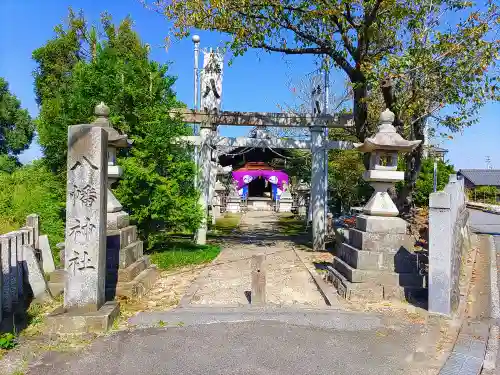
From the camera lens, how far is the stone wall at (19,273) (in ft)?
19.0

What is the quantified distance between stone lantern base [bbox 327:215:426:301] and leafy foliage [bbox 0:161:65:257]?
6.70 metres

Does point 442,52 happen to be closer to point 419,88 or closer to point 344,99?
point 419,88

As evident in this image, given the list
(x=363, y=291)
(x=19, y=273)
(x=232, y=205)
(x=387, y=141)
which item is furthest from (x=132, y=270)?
(x=232, y=205)

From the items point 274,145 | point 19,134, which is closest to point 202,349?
point 274,145

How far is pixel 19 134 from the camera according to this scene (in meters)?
24.3

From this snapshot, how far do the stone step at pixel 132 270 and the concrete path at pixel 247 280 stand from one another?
98 cm

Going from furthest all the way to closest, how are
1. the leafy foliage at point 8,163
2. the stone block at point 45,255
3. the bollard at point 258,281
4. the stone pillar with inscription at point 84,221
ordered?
the leafy foliage at point 8,163 → the stone block at point 45,255 → the bollard at point 258,281 → the stone pillar with inscription at point 84,221

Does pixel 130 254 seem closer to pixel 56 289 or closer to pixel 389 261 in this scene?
pixel 56 289

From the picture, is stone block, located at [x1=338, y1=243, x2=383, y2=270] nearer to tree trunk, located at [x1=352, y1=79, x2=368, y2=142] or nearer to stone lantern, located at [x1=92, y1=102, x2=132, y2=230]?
stone lantern, located at [x1=92, y1=102, x2=132, y2=230]

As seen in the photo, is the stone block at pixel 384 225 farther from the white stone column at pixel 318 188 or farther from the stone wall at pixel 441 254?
the white stone column at pixel 318 188

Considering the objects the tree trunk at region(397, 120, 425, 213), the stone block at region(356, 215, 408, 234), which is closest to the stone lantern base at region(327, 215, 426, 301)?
the stone block at region(356, 215, 408, 234)

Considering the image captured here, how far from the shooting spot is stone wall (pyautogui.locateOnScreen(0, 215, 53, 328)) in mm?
5805

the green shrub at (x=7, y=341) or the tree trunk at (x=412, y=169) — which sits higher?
the tree trunk at (x=412, y=169)

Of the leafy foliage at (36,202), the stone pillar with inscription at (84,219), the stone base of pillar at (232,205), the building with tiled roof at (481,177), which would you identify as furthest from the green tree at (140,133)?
the building with tiled roof at (481,177)
